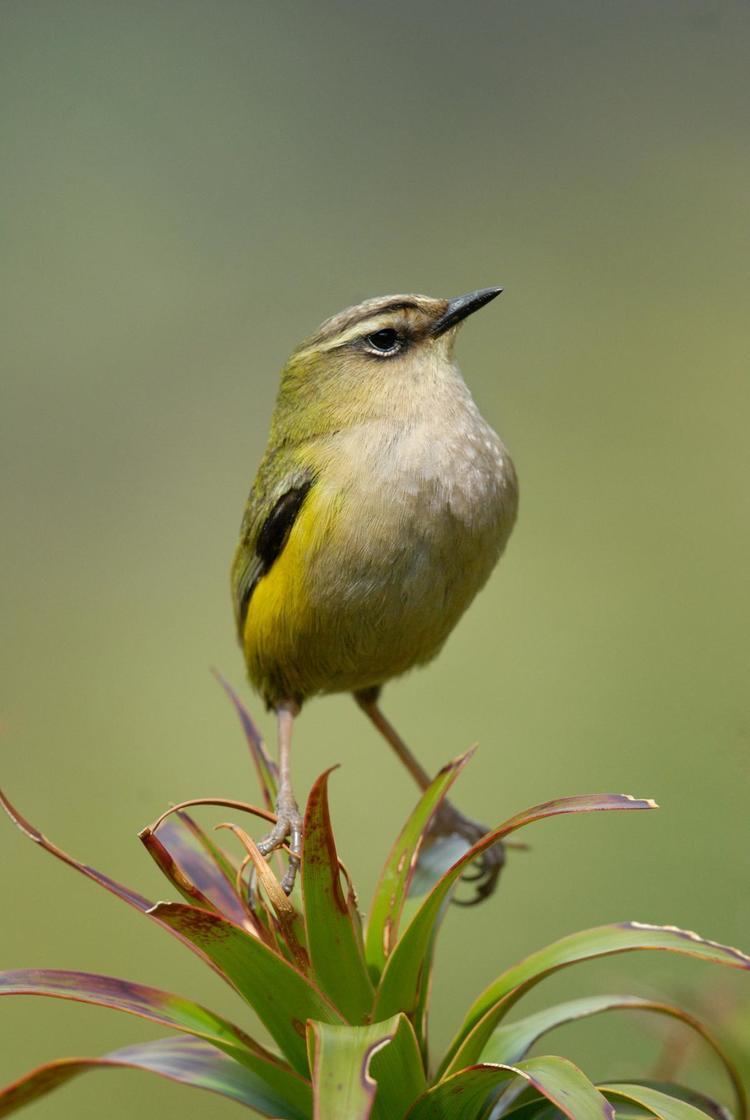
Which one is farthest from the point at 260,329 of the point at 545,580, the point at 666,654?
the point at 666,654

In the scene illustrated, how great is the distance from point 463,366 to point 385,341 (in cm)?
260

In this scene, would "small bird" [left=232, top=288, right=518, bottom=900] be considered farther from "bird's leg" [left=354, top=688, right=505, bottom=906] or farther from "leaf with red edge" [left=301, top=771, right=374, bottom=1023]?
"leaf with red edge" [left=301, top=771, right=374, bottom=1023]

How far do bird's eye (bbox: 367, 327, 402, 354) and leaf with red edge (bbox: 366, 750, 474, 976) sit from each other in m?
0.72

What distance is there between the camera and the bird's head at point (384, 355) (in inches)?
74.5

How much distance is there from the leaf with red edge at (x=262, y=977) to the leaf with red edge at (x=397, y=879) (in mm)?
164

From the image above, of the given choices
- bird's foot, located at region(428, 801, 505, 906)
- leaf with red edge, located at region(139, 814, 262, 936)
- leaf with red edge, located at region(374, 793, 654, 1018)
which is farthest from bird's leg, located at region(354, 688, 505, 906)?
leaf with red edge, located at region(374, 793, 654, 1018)

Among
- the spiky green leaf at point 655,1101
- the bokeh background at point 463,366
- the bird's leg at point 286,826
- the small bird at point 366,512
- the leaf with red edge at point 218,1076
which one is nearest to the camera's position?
the spiky green leaf at point 655,1101

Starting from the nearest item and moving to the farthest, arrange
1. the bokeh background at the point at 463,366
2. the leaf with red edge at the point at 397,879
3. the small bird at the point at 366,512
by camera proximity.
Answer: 1. the leaf with red edge at the point at 397,879
2. the small bird at the point at 366,512
3. the bokeh background at the point at 463,366

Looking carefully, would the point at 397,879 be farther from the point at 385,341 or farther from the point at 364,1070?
the point at 385,341

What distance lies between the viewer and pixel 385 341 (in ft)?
6.32

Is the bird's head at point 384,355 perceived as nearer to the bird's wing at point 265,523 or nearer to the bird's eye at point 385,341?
the bird's eye at point 385,341

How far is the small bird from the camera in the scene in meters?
1.76

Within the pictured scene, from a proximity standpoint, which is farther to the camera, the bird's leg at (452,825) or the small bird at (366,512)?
the bird's leg at (452,825)

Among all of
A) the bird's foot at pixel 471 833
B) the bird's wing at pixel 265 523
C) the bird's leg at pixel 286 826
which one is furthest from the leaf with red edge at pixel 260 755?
the bird's foot at pixel 471 833
